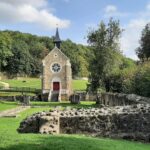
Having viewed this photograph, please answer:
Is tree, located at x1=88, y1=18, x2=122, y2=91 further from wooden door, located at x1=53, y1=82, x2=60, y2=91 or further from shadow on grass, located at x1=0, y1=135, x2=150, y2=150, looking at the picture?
shadow on grass, located at x1=0, y1=135, x2=150, y2=150

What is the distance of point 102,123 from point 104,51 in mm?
58747

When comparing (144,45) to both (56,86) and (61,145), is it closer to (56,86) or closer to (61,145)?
(56,86)

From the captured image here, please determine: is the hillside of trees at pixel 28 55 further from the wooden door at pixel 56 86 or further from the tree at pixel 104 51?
the tree at pixel 104 51

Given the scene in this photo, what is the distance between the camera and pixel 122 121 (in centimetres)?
1756

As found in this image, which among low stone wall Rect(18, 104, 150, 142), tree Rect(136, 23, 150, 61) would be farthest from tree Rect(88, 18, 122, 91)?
low stone wall Rect(18, 104, 150, 142)

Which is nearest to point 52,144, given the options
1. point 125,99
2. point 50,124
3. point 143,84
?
point 50,124

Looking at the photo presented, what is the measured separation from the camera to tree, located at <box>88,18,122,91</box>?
249 ft

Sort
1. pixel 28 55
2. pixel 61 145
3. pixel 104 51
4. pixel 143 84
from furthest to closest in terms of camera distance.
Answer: pixel 28 55
pixel 104 51
pixel 143 84
pixel 61 145

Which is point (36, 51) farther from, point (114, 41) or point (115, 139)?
point (115, 139)

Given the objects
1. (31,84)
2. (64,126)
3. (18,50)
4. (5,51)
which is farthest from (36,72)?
(64,126)

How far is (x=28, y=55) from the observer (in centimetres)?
15975

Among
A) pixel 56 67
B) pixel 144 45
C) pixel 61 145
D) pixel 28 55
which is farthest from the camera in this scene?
pixel 28 55

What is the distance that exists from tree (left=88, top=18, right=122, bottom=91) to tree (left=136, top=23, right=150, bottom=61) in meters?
5.94

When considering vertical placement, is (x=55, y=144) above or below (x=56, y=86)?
below
